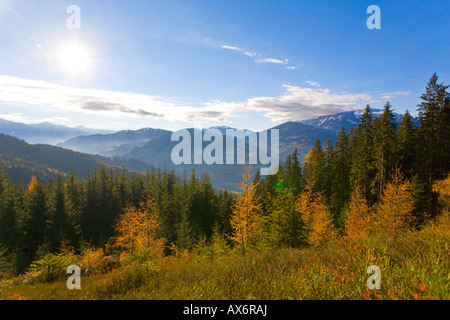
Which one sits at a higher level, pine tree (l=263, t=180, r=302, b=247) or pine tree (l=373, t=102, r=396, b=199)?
pine tree (l=373, t=102, r=396, b=199)

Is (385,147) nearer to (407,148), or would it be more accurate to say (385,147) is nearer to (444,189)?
(407,148)

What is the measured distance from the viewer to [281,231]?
53.9 feet

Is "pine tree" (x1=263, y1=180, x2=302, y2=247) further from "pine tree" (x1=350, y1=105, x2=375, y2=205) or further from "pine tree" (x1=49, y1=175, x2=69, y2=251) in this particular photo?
"pine tree" (x1=49, y1=175, x2=69, y2=251)

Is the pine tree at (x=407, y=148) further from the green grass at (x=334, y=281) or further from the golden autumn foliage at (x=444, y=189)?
the green grass at (x=334, y=281)

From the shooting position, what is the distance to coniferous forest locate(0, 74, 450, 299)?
4785 millimetres

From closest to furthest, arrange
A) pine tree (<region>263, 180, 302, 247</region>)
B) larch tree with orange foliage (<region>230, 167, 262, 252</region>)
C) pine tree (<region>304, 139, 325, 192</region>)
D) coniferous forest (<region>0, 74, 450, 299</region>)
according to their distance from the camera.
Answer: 1. coniferous forest (<region>0, 74, 450, 299</region>)
2. pine tree (<region>263, 180, 302, 247</region>)
3. larch tree with orange foliage (<region>230, 167, 262, 252</region>)
4. pine tree (<region>304, 139, 325, 192</region>)

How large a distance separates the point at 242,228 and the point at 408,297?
59.5ft

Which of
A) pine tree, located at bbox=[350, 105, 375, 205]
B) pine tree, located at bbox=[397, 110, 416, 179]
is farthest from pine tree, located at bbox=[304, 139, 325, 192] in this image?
pine tree, located at bbox=[397, 110, 416, 179]

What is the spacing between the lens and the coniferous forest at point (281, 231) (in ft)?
15.7

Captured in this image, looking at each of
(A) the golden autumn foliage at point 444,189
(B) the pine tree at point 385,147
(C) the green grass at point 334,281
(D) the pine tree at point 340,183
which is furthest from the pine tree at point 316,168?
(C) the green grass at point 334,281

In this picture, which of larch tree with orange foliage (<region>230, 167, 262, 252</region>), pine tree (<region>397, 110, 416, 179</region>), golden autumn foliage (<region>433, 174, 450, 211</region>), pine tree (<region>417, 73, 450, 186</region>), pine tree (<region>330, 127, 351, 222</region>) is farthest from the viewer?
pine tree (<region>330, 127, 351, 222</region>)

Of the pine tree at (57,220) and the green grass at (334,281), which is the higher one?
the green grass at (334,281)
